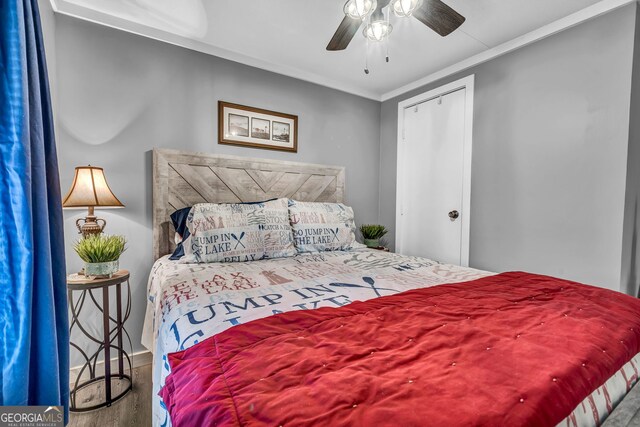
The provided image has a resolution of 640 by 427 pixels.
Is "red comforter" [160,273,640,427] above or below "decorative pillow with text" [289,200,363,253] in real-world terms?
below

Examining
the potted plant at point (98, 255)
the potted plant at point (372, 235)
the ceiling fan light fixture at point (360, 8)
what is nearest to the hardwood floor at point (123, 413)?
→ the potted plant at point (98, 255)

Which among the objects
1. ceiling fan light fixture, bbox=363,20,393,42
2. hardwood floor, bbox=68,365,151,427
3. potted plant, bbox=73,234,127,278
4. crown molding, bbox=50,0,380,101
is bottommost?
hardwood floor, bbox=68,365,151,427

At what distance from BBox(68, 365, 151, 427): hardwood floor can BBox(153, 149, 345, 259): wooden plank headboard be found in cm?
89

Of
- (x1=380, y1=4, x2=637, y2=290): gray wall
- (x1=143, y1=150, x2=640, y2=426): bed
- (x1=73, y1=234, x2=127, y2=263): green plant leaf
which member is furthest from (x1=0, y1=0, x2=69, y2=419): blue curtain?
(x1=380, y1=4, x2=637, y2=290): gray wall

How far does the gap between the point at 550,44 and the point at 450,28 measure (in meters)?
1.14

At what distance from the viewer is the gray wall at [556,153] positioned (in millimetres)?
1871

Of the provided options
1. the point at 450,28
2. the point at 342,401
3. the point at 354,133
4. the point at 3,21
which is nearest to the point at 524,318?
the point at 342,401

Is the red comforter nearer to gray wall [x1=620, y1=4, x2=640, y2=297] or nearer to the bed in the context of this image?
the bed

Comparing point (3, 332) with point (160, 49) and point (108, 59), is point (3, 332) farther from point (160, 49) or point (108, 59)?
point (160, 49)

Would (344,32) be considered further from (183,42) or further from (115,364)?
(115,364)

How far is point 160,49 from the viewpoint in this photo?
7.38ft

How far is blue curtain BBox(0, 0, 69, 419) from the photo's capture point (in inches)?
29.5

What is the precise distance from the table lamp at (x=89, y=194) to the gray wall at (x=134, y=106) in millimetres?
332

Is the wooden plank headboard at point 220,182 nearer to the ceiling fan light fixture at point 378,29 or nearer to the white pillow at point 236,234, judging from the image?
the white pillow at point 236,234
